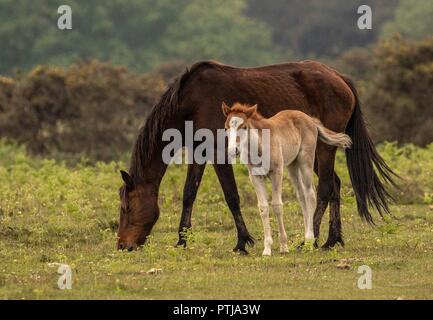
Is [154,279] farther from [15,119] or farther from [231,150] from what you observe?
[15,119]

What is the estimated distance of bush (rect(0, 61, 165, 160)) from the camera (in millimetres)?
27406

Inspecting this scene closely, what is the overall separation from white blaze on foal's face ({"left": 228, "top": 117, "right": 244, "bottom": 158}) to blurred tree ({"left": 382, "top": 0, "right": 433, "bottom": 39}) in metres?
49.5

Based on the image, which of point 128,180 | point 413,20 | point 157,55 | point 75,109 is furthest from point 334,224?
point 413,20

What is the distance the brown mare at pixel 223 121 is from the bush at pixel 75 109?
14667 mm

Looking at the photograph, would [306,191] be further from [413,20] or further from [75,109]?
[413,20]

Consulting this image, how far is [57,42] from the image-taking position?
5250 centimetres

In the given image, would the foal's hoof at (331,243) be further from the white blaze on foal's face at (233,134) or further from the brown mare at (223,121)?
the white blaze on foal's face at (233,134)

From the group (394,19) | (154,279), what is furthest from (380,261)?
(394,19)

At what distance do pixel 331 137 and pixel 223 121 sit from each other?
4.27ft

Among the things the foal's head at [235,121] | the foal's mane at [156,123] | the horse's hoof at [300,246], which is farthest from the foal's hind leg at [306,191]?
the foal's mane at [156,123]

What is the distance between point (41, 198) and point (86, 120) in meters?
12.0

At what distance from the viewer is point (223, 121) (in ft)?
40.4

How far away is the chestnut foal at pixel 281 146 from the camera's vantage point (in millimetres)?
A: 11264

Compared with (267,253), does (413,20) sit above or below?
above
